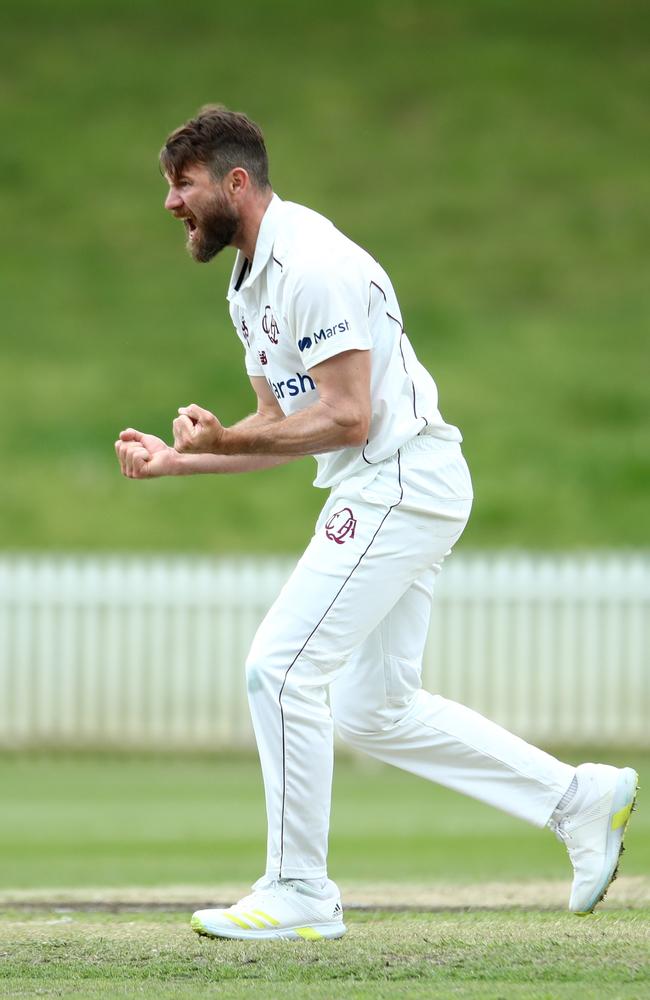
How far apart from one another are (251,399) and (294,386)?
16199 millimetres

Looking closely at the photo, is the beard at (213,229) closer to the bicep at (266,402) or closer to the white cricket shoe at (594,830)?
the bicep at (266,402)

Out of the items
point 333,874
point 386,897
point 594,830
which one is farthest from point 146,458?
point 333,874

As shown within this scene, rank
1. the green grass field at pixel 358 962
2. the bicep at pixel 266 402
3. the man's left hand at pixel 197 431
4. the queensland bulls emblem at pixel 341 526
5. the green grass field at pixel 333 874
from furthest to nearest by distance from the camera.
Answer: the bicep at pixel 266 402 < the queensland bulls emblem at pixel 341 526 < the man's left hand at pixel 197 431 < the green grass field at pixel 333 874 < the green grass field at pixel 358 962

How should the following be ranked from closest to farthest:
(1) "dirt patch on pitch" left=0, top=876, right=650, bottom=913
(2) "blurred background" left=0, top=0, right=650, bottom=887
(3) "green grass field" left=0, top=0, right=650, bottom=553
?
(1) "dirt patch on pitch" left=0, top=876, right=650, bottom=913
(2) "blurred background" left=0, top=0, right=650, bottom=887
(3) "green grass field" left=0, top=0, right=650, bottom=553

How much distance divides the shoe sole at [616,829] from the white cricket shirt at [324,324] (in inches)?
45.1

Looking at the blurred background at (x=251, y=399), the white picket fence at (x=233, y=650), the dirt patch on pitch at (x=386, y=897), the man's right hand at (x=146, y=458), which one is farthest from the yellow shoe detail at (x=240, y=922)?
the white picket fence at (x=233, y=650)

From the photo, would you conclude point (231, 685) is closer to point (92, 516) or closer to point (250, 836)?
point (250, 836)

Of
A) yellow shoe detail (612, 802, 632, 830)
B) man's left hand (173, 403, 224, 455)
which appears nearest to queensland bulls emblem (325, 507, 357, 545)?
man's left hand (173, 403, 224, 455)

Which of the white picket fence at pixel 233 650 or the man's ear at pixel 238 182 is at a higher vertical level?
the man's ear at pixel 238 182

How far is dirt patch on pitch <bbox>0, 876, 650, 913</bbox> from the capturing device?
18.4 ft

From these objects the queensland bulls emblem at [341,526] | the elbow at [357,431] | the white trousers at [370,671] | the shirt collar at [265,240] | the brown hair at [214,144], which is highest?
the brown hair at [214,144]

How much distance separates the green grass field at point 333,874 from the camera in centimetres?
397

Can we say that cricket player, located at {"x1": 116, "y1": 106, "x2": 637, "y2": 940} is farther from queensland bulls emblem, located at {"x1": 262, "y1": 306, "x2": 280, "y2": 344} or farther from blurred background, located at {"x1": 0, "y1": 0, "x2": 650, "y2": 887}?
blurred background, located at {"x1": 0, "y1": 0, "x2": 650, "y2": 887}

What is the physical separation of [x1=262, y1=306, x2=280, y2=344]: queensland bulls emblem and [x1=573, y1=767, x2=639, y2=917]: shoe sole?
165 cm
